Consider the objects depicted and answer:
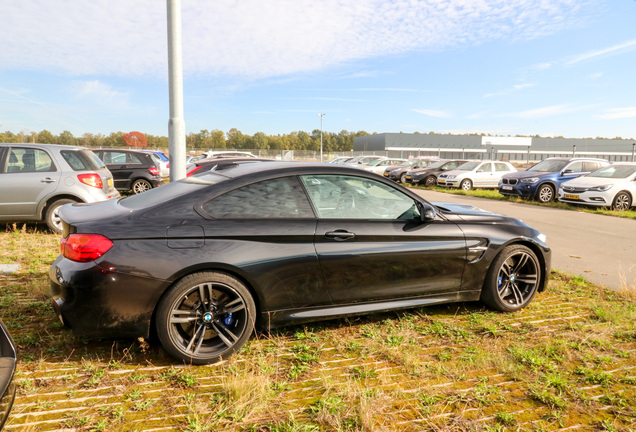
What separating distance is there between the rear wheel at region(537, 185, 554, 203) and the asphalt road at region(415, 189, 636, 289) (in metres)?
2.62

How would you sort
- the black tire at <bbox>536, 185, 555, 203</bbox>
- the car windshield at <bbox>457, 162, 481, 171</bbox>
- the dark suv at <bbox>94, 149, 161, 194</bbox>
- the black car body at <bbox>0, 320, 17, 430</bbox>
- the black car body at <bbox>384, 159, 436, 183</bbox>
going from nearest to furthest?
the black car body at <bbox>0, 320, 17, 430</bbox>
the dark suv at <bbox>94, 149, 161, 194</bbox>
the black tire at <bbox>536, 185, 555, 203</bbox>
the car windshield at <bbox>457, 162, 481, 171</bbox>
the black car body at <bbox>384, 159, 436, 183</bbox>

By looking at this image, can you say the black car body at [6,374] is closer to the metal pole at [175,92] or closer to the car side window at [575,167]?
the metal pole at [175,92]

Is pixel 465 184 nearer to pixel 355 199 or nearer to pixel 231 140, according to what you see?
pixel 355 199

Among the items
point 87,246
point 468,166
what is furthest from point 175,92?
point 468,166

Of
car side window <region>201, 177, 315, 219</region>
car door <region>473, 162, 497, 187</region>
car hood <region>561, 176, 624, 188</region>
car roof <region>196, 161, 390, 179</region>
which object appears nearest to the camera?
car side window <region>201, 177, 315, 219</region>

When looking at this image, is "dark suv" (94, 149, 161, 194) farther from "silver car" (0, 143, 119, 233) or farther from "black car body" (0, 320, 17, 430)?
"black car body" (0, 320, 17, 430)

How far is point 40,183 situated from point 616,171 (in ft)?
52.0

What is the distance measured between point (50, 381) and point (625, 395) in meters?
3.86

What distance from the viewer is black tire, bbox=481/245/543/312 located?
4.26m

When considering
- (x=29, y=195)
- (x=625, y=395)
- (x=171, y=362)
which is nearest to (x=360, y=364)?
(x=171, y=362)

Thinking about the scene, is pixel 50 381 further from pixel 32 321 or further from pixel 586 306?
pixel 586 306

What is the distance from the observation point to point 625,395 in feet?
9.64

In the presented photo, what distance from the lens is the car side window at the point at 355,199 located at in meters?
3.69

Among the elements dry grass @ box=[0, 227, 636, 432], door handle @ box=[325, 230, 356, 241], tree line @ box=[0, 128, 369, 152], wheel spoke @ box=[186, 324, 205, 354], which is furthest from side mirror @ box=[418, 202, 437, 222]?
tree line @ box=[0, 128, 369, 152]
